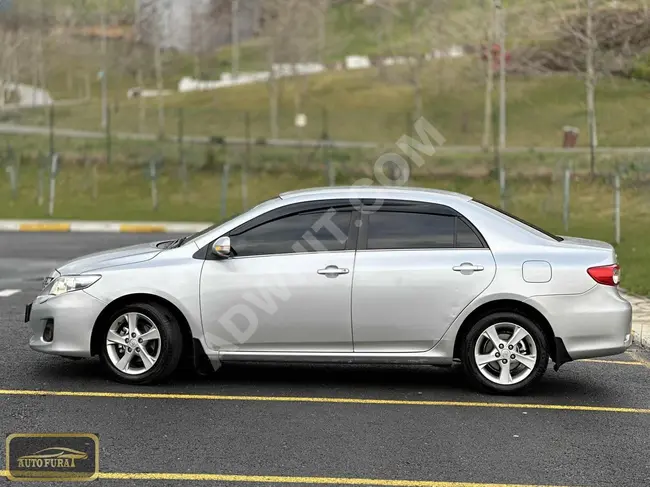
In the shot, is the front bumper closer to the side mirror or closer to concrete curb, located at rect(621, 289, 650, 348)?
the side mirror

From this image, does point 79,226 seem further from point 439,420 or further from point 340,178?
point 439,420

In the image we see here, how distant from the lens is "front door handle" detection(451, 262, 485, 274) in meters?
8.02

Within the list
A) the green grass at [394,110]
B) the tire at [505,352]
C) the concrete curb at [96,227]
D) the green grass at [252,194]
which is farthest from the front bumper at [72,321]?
the green grass at [394,110]

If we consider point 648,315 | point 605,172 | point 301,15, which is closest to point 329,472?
point 648,315

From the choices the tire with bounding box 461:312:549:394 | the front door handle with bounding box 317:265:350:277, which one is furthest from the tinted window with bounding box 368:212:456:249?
the tire with bounding box 461:312:549:394

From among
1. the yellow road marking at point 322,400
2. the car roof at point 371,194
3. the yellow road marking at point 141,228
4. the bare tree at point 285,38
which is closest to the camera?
the yellow road marking at point 322,400

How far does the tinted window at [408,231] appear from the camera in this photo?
8.14 meters

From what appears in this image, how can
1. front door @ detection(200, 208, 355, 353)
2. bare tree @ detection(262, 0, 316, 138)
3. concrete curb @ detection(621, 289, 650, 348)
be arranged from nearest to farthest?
front door @ detection(200, 208, 355, 353)
concrete curb @ detection(621, 289, 650, 348)
bare tree @ detection(262, 0, 316, 138)

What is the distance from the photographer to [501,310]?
8117 mm

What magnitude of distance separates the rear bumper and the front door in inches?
59.8

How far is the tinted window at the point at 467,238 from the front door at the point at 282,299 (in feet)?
2.85

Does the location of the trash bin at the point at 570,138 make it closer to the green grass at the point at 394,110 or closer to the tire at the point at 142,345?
the green grass at the point at 394,110

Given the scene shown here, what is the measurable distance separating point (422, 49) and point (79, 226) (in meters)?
66.8

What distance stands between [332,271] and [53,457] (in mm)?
2731
